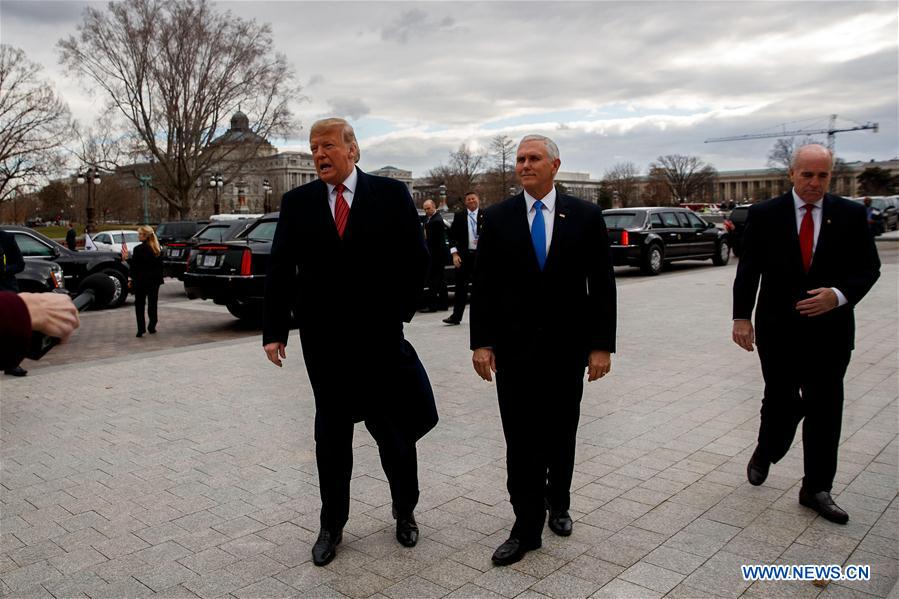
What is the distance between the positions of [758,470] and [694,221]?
754 inches

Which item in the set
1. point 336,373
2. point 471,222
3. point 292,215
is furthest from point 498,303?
point 471,222

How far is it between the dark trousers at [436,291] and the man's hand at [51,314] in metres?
9.76

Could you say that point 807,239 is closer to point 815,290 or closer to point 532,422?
point 815,290

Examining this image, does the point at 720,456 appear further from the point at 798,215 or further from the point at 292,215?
the point at 292,215

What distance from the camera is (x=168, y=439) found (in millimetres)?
5598

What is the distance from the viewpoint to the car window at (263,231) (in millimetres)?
12680

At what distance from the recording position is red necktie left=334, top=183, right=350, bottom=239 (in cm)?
358

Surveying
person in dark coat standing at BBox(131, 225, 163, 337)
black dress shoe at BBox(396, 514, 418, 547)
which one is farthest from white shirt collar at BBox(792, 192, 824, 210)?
person in dark coat standing at BBox(131, 225, 163, 337)

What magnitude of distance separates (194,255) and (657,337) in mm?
7305

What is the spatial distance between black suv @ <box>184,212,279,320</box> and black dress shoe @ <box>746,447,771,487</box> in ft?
28.1

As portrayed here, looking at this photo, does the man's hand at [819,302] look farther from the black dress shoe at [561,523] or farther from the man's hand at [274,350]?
the man's hand at [274,350]

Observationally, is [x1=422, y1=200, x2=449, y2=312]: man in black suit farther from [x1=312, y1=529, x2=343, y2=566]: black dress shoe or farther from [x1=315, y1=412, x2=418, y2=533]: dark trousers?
[x1=312, y1=529, x2=343, y2=566]: black dress shoe

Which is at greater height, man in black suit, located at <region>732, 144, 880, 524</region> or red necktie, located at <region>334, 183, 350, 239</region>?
red necktie, located at <region>334, 183, 350, 239</region>

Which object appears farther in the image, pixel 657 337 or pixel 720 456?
pixel 657 337
